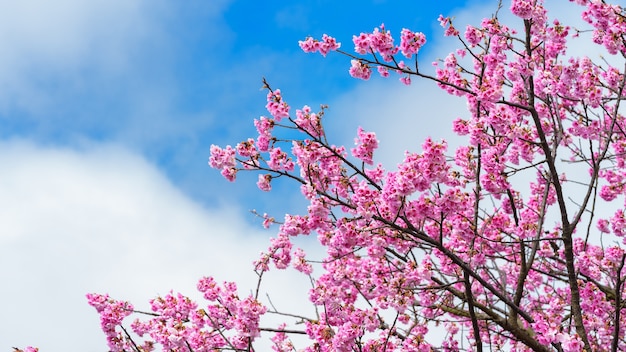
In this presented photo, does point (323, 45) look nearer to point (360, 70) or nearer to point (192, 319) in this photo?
point (360, 70)

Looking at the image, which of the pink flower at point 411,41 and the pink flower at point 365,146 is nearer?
the pink flower at point 365,146

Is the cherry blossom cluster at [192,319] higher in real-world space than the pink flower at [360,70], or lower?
lower

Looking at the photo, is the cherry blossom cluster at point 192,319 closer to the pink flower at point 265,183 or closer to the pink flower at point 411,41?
the pink flower at point 265,183

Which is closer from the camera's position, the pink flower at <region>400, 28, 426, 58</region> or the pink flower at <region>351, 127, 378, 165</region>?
the pink flower at <region>351, 127, 378, 165</region>

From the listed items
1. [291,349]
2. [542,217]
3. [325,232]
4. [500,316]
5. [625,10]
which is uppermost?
[625,10]

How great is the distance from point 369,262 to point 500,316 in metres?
1.88

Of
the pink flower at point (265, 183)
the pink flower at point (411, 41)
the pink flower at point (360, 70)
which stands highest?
the pink flower at point (411, 41)

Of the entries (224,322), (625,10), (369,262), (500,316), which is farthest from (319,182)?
(625,10)

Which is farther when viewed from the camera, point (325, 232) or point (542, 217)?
point (542, 217)

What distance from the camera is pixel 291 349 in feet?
24.8

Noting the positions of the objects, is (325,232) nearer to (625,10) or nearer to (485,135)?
(485,135)

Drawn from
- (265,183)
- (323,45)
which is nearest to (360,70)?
(323,45)

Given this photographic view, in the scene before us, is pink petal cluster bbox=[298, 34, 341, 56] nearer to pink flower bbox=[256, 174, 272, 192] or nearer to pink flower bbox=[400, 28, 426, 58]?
pink flower bbox=[400, 28, 426, 58]

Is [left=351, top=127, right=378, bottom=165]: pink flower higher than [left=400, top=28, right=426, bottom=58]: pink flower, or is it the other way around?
[left=400, top=28, right=426, bottom=58]: pink flower
